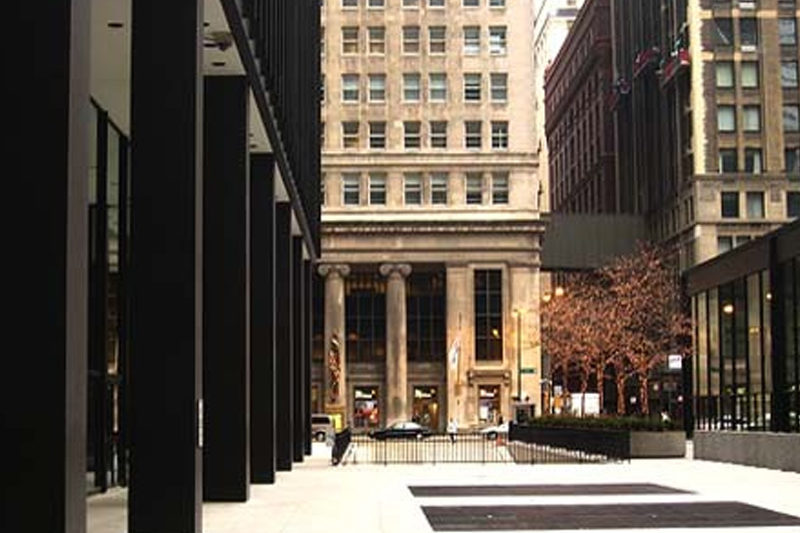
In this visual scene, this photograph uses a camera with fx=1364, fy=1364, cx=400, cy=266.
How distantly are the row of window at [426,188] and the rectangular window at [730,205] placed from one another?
16.7 m

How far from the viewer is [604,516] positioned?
23.3m

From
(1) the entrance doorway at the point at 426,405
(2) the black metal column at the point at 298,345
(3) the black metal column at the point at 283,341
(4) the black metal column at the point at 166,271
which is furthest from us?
(1) the entrance doorway at the point at 426,405

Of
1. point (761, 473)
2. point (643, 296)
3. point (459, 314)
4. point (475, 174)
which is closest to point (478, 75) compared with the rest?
point (475, 174)

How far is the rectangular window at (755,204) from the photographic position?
104312 mm

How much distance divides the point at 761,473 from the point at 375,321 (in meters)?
73.5

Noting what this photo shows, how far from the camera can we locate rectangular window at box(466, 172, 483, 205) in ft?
350

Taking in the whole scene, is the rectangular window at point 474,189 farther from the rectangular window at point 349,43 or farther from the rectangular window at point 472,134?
the rectangular window at point 349,43

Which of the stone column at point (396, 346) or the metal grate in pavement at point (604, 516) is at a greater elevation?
the stone column at point (396, 346)

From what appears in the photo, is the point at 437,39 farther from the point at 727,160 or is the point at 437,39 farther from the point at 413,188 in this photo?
the point at 727,160

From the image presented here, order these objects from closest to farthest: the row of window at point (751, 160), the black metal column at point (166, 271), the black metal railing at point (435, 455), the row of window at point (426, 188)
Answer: the black metal column at point (166, 271)
the black metal railing at point (435, 455)
the row of window at point (751, 160)
the row of window at point (426, 188)

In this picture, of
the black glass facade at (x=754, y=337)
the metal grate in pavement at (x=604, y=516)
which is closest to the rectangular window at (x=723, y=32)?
the black glass facade at (x=754, y=337)

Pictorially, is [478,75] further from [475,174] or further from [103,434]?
[103,434]

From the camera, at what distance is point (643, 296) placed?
292ft

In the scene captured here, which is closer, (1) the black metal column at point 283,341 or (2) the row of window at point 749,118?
(1) the black metal column at point 283,341
